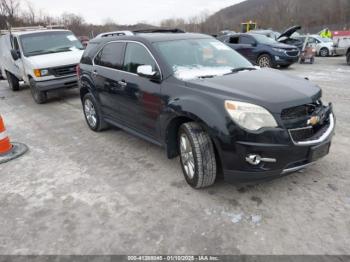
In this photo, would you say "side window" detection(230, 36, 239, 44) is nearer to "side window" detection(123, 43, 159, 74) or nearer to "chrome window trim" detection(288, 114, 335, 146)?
"side window" detection(123, 43, 159, 74)

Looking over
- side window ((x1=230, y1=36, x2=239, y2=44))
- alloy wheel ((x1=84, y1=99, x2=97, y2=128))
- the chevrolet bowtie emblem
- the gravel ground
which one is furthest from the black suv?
side window ((x1=230, y1=36, x2=239, y2=44))

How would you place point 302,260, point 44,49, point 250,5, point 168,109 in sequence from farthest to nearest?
1. point 250,5
2. point 44,49
3. point 168,109
4. point 302,260

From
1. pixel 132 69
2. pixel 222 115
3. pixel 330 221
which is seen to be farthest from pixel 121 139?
pixel 330 221

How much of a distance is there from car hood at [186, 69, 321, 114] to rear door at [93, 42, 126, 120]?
1557 mm

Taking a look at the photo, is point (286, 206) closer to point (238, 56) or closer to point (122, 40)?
point (238, 56)

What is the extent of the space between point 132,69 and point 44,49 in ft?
20.0

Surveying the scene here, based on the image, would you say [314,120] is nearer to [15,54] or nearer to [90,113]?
[90,113]

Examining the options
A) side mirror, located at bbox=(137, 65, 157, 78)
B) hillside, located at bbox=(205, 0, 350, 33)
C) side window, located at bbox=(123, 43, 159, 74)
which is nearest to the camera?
side mirror, located at bbox=(137, 65, 157, 78)

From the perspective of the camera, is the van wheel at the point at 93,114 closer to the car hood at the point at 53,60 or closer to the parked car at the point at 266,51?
the car hood at the point at 53,60

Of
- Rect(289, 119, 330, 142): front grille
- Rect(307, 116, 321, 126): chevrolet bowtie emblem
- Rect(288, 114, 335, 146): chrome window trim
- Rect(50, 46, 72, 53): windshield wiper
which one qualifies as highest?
Rect(50, 46, 72, 53): windshield wiper

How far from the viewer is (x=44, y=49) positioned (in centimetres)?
920

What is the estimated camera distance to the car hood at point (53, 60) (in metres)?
8.46

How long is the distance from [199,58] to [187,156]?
55.3 inches

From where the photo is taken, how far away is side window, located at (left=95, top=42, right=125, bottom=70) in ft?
15.3
